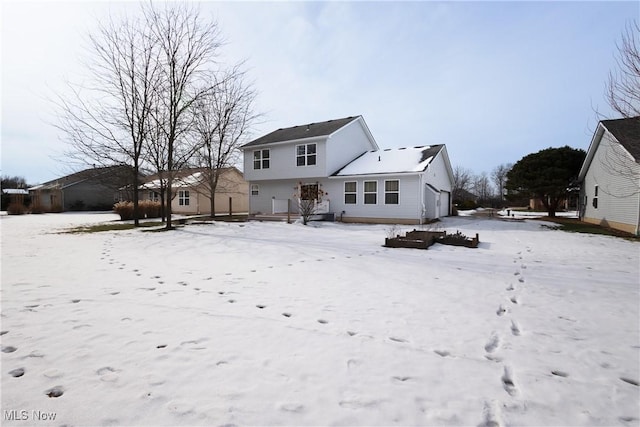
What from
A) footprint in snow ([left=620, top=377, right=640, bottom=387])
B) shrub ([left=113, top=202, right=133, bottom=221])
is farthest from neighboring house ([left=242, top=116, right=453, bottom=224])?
footprint in snow ([left=620, top=377, right=640, bottom=387])

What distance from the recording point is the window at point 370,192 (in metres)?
19.3

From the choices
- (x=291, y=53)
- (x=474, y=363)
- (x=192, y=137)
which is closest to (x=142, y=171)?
(x=192, y=137)

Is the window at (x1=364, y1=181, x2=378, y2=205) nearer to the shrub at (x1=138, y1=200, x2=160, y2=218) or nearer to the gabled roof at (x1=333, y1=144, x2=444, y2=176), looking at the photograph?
the gabled roof at (x1=333, y1=144, x2=444, y2=176)

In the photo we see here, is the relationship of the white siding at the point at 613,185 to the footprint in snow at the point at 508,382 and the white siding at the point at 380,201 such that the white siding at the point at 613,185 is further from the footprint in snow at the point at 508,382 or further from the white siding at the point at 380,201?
the footprint in snow at the point at 508,382

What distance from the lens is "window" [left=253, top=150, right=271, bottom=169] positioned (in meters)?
23.2

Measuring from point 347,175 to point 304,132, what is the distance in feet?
17.7

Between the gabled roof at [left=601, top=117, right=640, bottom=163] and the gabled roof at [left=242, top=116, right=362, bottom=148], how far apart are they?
14.3m

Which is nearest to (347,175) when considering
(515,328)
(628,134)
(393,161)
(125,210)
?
(393,161)

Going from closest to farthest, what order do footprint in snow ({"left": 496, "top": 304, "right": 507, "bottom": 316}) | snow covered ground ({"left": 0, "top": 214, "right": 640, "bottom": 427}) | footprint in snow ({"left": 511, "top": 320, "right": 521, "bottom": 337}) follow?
snow covered ground ({"left": 0, "top": 214, "right": 640, "bottom": 427}) → footprint in snow ({"left": 511, "top": 320, "right": 521, "bottom": 337}) → footprint in snow ({"left": 496, "top": 304, "right": 507, "bottom": 316})

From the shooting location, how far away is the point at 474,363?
2703 millimetres

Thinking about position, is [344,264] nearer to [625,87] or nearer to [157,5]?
[625,87]

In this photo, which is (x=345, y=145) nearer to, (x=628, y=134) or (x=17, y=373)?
(x=628, y=134)

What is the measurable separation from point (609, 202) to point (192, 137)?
23.4 meters

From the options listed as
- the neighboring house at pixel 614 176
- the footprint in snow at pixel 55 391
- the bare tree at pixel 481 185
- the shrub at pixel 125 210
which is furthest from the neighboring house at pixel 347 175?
the bare tree at pixel 481 185
